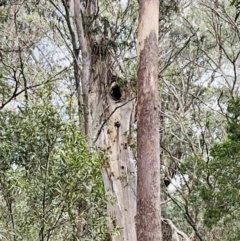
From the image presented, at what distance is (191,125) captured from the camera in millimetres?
10188

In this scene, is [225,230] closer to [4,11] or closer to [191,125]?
[191,125]

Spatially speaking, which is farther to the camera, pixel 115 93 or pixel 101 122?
pixel 115 93

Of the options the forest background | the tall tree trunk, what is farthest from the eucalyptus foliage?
the tall tree trunk

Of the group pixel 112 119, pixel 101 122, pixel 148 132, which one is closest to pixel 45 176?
pixel 148 132

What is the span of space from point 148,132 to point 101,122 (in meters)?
3.31

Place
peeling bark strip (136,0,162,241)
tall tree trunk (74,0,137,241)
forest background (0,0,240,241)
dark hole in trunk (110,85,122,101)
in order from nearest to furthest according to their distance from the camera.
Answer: peeling bark strip (136,0,162,241) → forest background (0,0,240,241) → tall tree trunk (74,0,137,241) → dark hole in trunk (110,85,122,101)

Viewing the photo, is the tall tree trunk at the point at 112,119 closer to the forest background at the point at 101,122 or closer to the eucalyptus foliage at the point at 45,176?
the forest background at the point at 101,122

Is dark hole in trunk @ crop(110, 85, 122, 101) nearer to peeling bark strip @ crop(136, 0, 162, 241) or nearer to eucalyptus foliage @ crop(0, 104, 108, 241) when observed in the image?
peeling bark strip @ crop(136, 0, 162, 241)

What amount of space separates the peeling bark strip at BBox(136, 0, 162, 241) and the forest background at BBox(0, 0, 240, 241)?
1.39 ft

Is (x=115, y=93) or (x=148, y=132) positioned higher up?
(x=115, y=93)

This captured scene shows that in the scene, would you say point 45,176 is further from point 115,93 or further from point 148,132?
point 115,93

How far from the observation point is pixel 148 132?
384 cm

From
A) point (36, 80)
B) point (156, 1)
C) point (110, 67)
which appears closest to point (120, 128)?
point (110, 67)

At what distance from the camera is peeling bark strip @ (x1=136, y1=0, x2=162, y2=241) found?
11.8 ft
